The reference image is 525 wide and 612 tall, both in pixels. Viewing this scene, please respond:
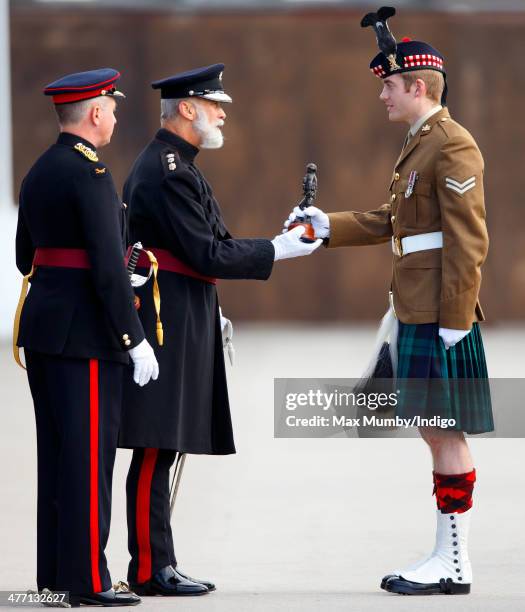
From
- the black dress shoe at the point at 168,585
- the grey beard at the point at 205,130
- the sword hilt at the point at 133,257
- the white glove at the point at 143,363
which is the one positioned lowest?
the black dress shoe at the point at 168,585

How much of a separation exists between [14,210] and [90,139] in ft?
30.4

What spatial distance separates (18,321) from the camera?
4500 millimetres

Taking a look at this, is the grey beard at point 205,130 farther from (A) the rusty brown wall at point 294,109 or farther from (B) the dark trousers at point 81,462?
(A) the rusty brown wall at point 294,109

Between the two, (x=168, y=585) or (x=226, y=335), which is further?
(x=226, y=335)

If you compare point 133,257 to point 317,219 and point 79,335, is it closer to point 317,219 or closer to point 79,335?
point 79,335

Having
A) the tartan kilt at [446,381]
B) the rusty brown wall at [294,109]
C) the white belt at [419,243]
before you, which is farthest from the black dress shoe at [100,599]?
the rusty brown wall at [294,109]

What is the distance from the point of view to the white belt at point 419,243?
15.9 feet

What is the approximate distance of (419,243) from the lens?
488cm

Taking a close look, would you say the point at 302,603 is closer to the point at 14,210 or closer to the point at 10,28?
the point at 14,210

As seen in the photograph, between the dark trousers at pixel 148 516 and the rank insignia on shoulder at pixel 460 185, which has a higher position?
the rank insignia on shoulder at pixel 460 185

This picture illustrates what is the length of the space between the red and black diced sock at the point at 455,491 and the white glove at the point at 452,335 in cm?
44

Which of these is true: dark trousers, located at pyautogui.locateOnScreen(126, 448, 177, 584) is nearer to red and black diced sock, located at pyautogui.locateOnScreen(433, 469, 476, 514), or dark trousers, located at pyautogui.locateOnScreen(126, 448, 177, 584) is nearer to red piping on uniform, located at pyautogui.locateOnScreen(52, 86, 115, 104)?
red and black diced sock, located at pyautogui.locateOnScreen(433, 469, 476, 514)

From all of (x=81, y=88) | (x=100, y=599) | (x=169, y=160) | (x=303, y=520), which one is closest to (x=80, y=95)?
(x=81, y=88)

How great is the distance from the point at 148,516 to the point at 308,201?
4.10 ft
